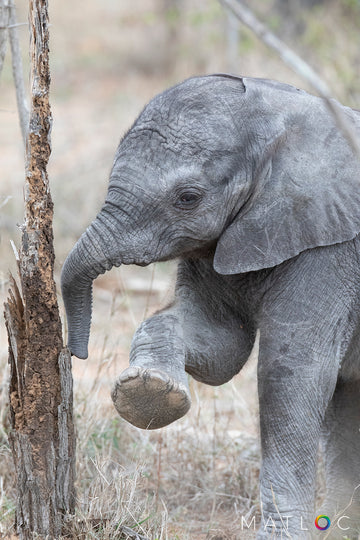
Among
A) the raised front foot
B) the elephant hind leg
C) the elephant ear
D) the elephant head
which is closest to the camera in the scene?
the raised front foot

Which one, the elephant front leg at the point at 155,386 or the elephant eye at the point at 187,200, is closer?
the elephant front leg at the point at 155,386

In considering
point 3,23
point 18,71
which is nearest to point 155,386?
point 18,71

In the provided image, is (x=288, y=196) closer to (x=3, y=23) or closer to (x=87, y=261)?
(x=87, y=261)

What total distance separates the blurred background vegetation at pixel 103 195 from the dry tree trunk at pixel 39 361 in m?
0.13

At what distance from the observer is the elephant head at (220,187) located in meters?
3.26

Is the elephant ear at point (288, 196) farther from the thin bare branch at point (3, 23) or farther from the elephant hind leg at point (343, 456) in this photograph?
the thin bare branch at point (3, 23)

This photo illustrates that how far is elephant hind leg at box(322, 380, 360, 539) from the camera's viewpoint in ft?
13.8

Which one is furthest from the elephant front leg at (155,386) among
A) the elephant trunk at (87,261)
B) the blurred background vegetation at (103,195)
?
the blurred background vegetation at (103,195)

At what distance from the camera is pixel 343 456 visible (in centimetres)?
430

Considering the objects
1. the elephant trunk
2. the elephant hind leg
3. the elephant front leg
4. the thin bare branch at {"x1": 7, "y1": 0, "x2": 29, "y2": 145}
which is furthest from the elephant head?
the elephant hind leg

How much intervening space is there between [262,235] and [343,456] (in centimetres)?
146

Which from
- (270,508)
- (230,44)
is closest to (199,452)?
(270,508)

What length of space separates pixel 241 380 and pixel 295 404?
9.37 feet

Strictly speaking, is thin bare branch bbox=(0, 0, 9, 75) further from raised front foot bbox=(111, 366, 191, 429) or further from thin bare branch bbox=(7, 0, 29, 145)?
raised front foot bbox=(111, 366, 191, 429)
